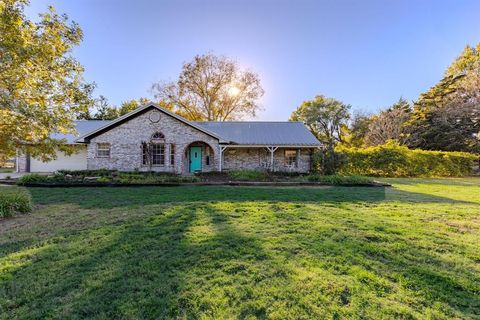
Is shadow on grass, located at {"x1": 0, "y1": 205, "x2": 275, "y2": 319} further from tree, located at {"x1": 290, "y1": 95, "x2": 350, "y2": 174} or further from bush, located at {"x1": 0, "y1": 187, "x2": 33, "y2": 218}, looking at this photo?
tree, located at {"x1": 290, "y1": 95, "x2": 350, "y2": 174}

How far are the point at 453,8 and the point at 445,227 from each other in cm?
1202

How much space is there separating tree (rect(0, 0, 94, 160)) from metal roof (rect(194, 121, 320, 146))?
1091cm

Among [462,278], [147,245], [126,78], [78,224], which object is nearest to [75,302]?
[147,245]

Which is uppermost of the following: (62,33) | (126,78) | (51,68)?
(126,78)

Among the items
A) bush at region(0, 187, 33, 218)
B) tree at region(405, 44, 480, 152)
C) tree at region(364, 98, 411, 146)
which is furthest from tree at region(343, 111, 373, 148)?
bush at region(0, 187, 33, 218)

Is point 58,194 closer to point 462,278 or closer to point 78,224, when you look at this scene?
point 78,224

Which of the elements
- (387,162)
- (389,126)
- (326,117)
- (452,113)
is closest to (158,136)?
(387,162)

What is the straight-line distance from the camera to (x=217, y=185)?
37.3ft

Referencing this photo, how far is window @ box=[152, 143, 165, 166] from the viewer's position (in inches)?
659

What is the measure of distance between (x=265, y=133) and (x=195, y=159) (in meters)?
5.95

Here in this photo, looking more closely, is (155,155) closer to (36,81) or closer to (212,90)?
(36,81)

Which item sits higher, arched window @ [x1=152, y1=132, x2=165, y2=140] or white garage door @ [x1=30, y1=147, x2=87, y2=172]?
arched window @ [x1=152, y1=132, x2=165, y2=140]

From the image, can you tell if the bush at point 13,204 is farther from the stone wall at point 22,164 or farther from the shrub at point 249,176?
the stone wall at point 22,164

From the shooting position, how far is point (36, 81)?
643 cm
